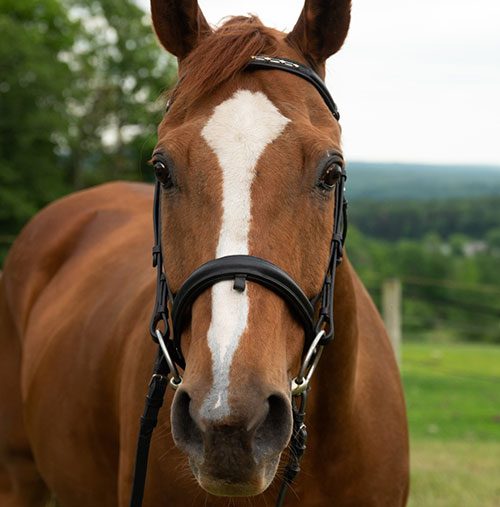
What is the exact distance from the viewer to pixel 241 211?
2.38 meters

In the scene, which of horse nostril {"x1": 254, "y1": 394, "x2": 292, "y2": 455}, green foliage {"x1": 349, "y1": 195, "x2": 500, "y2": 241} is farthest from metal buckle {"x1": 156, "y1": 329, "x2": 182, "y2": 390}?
green foliage {"x1": 349, "y1": 195, "x2": 500, "y2": 241}

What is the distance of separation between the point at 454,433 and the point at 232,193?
9.65 metres

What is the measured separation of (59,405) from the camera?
13.9 ft

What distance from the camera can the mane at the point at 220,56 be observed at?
2.67 m

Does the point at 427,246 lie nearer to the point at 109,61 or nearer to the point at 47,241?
the point at 109,61

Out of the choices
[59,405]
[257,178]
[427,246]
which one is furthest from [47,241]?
[427,246]

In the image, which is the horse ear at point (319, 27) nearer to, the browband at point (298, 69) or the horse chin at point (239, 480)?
the browband at point (298, 69)

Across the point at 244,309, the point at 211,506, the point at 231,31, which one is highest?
the point at 231,31

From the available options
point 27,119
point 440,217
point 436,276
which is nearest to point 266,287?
point 27,119

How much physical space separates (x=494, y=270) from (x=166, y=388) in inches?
1812

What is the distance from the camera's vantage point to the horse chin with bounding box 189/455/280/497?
217 cm

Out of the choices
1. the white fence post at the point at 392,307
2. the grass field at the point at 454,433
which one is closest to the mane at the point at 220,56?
the grass field at the point at 454,433

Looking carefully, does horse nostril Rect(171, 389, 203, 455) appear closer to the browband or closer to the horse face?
the horse face

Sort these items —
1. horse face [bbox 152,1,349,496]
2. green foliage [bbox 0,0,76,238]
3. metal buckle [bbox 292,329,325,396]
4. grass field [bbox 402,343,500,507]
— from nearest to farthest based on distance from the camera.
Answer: horse face [bbox 152,1,349,496], metal buckle [bbox 292,329,325,396], grass field [bbox 402,343,500,507], green foliage [bbox 0,0,76,238]
